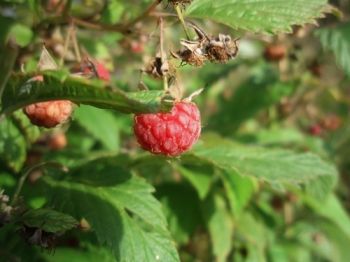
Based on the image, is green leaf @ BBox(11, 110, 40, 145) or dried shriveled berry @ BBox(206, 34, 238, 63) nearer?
dried shriveled berry @ BBox(206, 34, 238, 63)

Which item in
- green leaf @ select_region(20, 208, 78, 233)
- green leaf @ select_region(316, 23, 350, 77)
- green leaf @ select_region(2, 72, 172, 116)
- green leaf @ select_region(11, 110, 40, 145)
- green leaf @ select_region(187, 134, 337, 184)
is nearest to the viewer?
green leaf @ select_region(2, 72, 172, 116)

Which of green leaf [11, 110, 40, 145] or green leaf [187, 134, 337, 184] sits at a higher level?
green leaf [11, 110, 40, 145]

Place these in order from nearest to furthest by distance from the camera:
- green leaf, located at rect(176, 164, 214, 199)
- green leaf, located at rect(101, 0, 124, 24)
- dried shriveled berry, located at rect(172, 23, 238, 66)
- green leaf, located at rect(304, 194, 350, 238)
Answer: dried shriveled berry, located at rect(172, 23, 238, 66), green leaf, located at rect(101, 0, 124, 24), green leaf, located at rect(176, 164, 214, 199), green leaf, located at rect(304, 194, 350, 238)

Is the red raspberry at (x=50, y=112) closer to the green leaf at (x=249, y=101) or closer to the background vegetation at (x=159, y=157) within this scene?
the background vegetation at (x=159, y=157)

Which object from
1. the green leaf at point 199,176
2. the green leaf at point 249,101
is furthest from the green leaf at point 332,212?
the green leaf at point 199,176

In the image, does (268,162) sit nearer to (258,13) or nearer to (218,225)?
(218,225)

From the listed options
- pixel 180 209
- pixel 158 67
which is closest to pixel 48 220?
pixel 158 67

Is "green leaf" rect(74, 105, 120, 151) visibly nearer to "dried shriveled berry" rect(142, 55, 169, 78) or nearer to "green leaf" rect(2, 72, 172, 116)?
"dried shriveled berry" rect(142, 55, 169, 78)

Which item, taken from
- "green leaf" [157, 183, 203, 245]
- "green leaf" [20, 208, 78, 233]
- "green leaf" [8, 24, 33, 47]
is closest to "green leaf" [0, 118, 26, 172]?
A: "green leaf" [8, 24, 33, 47]
